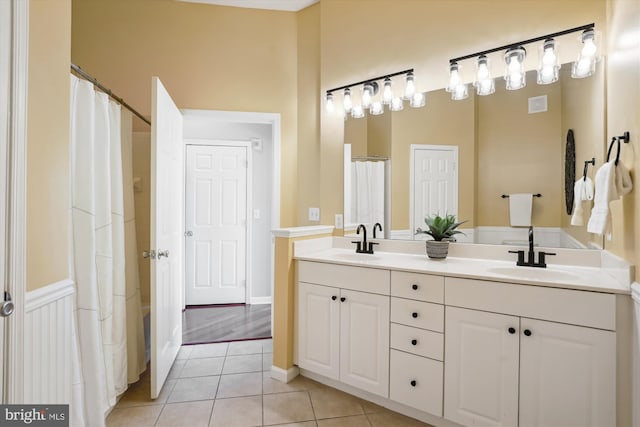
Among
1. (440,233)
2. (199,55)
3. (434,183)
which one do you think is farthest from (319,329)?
(199,55)

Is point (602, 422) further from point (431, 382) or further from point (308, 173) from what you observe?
point (308, 173)

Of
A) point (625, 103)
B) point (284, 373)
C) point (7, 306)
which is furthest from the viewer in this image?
point (284, 373)

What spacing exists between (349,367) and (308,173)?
165cm

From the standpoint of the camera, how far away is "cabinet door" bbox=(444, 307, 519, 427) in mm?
1453

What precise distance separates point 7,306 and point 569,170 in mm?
2605

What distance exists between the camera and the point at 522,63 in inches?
74.0

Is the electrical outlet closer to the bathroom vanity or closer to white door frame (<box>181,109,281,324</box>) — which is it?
white door frame (<box>181,109,281,324</box>)

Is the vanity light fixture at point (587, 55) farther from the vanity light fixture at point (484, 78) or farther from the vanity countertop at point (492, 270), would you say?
the vanity countertop at point (492, 270)

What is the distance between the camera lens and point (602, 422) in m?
1.28

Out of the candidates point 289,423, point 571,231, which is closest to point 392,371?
point 289,423

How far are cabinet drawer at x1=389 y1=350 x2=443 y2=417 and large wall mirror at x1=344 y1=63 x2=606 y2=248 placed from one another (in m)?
0.84

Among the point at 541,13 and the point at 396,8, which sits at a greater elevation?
the point at 396,8

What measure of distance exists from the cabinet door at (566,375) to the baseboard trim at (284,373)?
4.43 feet

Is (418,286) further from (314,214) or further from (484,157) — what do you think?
(314,214)
